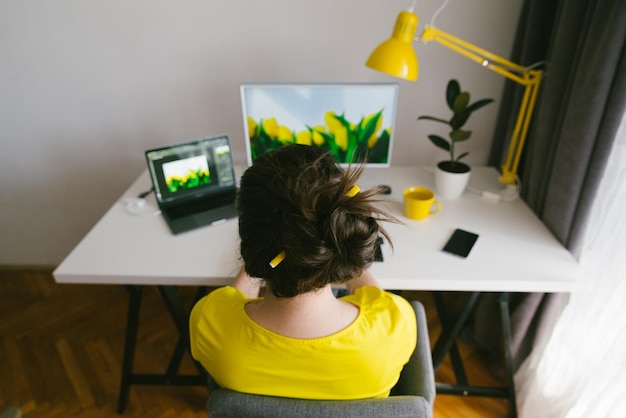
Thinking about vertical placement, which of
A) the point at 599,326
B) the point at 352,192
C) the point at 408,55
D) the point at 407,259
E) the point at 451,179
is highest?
the point at 408,55

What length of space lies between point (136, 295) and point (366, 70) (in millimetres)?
1231

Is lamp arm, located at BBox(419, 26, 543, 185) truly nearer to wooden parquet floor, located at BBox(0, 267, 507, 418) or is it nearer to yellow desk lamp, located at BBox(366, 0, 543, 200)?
yellow desk lamp, located at BBox(366, 0, 543, 200)

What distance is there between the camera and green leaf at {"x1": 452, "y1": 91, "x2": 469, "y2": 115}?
1256 mm

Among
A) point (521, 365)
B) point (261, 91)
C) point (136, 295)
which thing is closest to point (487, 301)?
point (521, 365)

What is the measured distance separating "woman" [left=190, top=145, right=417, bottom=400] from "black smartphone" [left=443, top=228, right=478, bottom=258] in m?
0.41

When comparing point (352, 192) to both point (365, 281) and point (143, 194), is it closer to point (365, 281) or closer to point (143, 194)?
point (365, 281)

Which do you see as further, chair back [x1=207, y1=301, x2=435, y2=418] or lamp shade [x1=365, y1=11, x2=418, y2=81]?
lamp shade [x1=365, y1=11, x2=418, y2=81]

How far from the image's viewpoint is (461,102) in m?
1.26

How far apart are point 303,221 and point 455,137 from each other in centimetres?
89

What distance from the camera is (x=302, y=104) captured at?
4.25 ft

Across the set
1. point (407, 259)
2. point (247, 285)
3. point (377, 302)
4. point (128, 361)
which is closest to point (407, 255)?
point (407, 259)

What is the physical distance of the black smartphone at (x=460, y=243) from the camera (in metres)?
1.10

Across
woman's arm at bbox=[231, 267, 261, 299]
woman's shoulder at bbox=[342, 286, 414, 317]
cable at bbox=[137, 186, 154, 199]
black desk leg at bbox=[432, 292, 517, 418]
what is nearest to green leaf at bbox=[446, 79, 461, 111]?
black desk leg at bbox=[432, 292, 517, 418]

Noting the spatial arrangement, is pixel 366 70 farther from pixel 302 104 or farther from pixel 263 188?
pixel 263 188
